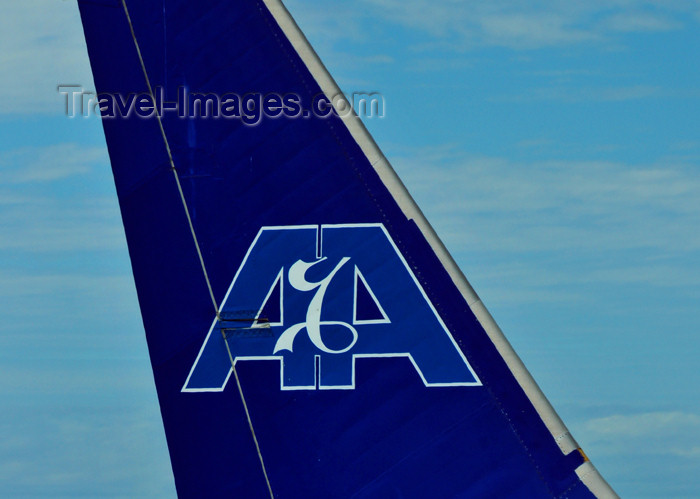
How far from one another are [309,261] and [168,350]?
161 centimetres

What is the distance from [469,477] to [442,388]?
81 cm

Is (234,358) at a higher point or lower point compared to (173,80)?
lower

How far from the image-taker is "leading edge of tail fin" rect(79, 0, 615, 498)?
32.9 feet

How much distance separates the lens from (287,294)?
34.4 feet

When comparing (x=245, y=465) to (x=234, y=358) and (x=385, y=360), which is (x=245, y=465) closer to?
(x=234, y=358)

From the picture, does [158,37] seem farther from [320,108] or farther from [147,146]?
[320,108]

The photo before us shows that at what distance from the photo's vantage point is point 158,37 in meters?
11.0

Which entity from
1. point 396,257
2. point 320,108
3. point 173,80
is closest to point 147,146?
point 173,80

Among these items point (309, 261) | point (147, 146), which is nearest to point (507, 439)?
point (309, 261)

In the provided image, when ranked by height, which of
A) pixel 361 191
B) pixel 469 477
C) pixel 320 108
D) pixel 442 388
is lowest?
pixel 469 477

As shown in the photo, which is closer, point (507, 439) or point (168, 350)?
point (507, 439)

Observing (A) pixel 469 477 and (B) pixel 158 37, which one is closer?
(A) pixel 469 477

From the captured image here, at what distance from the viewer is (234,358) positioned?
34.7ft

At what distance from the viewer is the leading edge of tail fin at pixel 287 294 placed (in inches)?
394
